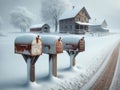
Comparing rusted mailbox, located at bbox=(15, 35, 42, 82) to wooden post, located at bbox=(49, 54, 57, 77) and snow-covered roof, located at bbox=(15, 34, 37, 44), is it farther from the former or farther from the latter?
wooden post, located at bbox=(49, 54, 57, 77)

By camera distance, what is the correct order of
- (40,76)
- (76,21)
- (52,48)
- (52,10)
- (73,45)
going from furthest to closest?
(52,10) → (76,21) → (73,45) → (40,76) → (52,48)

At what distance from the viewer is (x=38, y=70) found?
1018 cm

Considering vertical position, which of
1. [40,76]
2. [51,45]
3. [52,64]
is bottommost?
[40,76]

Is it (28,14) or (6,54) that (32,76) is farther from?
(28,14)

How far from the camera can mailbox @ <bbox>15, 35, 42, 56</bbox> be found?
24.4 feet

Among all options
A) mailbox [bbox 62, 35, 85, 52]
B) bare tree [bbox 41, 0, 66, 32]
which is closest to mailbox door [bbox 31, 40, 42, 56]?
mailbox [bbox 62, 35, 85, 52]

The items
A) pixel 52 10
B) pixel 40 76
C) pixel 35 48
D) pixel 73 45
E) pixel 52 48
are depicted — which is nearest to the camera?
pixel 35 48

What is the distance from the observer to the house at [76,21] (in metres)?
43.8

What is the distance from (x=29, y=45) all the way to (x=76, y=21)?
37.5 meters

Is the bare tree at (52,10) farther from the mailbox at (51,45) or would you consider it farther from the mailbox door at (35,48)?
the mailbox door at (35,48)

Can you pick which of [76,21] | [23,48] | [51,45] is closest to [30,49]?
[23,48]

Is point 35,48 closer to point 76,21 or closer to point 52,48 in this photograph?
point 52,48

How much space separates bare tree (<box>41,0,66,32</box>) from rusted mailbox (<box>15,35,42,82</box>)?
49.2 metres

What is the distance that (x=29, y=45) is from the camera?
7.47 meters
